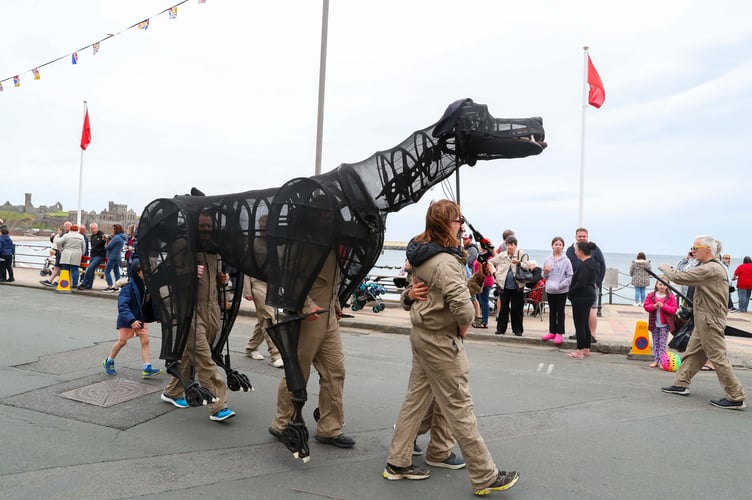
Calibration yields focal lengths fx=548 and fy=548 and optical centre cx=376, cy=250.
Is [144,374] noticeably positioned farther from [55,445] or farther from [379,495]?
[379,495]

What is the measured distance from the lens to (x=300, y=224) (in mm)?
3816

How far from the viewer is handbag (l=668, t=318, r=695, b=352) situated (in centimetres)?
841

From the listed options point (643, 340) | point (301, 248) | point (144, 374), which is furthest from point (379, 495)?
point (643, 340)

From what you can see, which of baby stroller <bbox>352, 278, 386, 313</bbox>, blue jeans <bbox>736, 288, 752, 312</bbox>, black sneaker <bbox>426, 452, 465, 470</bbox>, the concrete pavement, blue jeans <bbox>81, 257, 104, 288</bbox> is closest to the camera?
black sneaker <bbox>426, 452, 465, 470</bbox>

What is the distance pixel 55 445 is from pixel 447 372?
9.74 ft

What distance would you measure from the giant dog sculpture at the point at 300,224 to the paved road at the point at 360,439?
1.43 feet

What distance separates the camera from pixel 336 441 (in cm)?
426

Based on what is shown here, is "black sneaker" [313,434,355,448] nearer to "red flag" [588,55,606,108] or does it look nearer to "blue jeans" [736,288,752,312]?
"red flag" [588,55,606,108]

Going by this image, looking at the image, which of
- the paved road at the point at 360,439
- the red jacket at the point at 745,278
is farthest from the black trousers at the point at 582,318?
the red jacket at the point at 745,278

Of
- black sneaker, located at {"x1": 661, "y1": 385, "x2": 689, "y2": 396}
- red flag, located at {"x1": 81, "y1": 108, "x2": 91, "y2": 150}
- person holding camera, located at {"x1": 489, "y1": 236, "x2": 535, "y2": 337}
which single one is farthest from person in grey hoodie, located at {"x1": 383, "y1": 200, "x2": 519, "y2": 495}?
red flag, located at {"x1": 81, "y1": 108, "x2": 91, "y2": 150}

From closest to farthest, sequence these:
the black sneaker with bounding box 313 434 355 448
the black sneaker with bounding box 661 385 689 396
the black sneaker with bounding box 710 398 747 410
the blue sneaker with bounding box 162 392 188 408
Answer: the black sneaker with bounding box 313 434 355 448 → the blue sneaker with bounding box 162 392 188 408 → the black sneaker with bounding box 710 398 747 410 → the black sneaker with bounding box 661 385 689 396

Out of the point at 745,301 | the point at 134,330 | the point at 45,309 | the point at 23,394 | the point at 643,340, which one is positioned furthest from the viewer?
the point at 745,301

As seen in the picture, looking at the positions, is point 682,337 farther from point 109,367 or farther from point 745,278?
point 109,367

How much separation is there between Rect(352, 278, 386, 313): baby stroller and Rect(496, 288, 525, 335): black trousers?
3014 millimetres
